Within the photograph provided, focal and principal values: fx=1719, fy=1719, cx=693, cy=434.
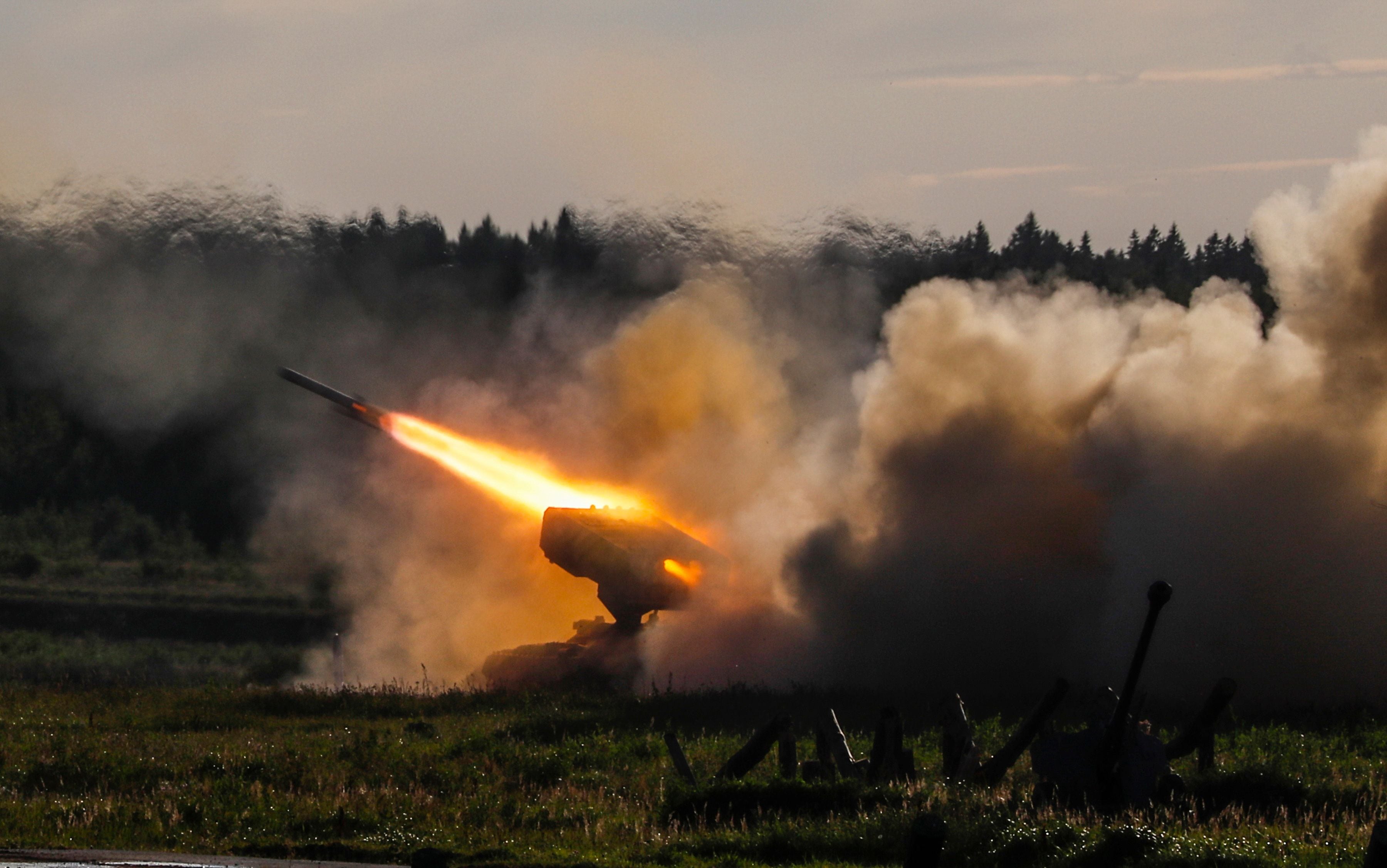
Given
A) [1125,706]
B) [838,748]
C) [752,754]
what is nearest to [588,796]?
[752,754]

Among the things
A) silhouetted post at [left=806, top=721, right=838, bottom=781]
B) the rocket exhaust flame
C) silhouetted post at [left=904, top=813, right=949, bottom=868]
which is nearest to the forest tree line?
the rocket exhaust flame

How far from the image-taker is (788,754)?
17953mm

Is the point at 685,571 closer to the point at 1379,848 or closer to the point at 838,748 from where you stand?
the point at 838,748

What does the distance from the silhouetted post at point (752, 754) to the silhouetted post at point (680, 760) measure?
301mm

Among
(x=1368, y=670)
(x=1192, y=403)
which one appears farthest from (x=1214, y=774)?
(x=1192, y=403)

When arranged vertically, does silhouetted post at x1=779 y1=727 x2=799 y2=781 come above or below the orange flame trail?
below

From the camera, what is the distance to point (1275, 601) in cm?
2639

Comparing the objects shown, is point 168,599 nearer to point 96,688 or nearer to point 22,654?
point 22,654

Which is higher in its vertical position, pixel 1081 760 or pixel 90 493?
pixel 90 493

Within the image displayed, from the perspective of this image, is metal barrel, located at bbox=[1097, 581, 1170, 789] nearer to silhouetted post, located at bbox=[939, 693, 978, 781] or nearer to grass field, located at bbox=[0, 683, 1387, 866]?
grass field, located at bbox=[0, 683, 1387, 866]

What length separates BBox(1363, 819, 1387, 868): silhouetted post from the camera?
29.4 feet

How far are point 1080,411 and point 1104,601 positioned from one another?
378 centimetres

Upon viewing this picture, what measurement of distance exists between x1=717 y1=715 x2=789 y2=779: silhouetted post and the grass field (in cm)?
51

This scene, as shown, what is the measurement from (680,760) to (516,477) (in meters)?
18.5
